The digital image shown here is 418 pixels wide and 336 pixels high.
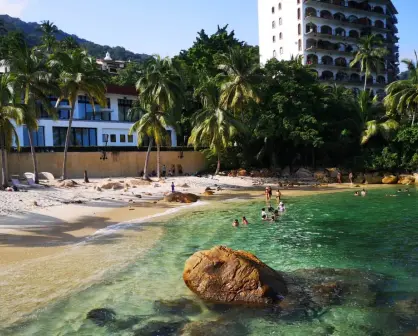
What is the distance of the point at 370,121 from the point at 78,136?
122ft

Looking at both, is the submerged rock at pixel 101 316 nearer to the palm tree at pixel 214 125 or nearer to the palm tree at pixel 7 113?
the palm tree at pixel 7 113

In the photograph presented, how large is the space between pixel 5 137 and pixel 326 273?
24.7 m

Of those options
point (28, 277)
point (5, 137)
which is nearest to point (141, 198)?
point (5, 137)

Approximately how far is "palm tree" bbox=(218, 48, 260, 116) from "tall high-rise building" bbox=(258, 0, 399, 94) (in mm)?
29315

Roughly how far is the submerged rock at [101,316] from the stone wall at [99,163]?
32233 mm

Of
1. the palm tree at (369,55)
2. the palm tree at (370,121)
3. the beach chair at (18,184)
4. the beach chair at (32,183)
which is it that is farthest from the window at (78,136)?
the palm tree at (369,55)

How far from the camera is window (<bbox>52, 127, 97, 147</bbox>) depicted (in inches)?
1943

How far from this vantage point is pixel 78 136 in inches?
2025

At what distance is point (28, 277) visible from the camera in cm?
1238

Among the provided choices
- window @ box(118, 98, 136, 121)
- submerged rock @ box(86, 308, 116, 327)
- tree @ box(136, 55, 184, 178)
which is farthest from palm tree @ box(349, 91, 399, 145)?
submerged rock @ box(86, 308, 116, 327)

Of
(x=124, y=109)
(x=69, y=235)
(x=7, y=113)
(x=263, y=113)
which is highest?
(x=124, y=109)

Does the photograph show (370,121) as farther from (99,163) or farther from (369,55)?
(99,163)

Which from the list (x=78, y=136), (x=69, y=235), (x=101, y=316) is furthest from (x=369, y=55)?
(x=101, y=316)

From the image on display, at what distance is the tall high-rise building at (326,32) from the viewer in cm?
7762
